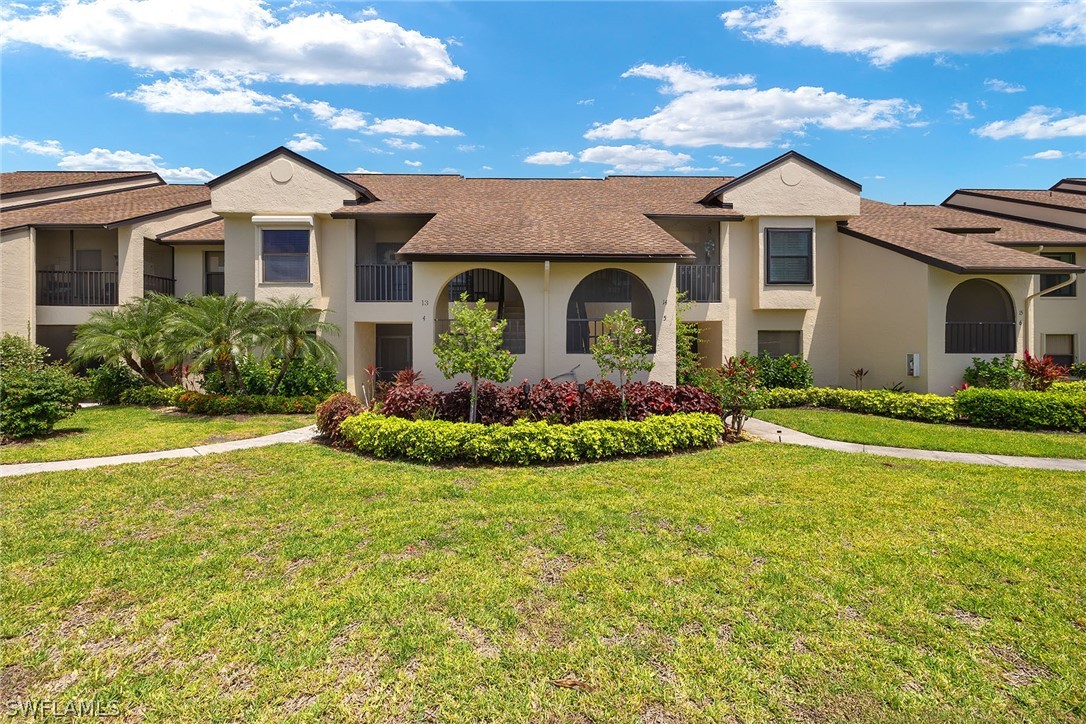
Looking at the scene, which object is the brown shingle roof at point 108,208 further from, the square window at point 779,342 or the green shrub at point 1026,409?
the green shrub at point 1026,409

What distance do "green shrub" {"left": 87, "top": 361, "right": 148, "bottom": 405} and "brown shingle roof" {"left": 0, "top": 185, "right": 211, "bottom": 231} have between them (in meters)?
4.85

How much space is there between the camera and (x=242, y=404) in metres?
13.8

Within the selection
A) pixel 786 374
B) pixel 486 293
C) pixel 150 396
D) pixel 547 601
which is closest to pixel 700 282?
pixel 786 374

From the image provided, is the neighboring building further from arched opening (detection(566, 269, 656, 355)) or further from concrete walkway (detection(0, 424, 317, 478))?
concrete walkway (detection(0, 424, 317, 478))

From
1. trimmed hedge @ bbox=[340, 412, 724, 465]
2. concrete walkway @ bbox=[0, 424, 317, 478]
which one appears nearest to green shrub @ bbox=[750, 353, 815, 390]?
trimmed hedge @ bbox=[340, 412, 724, 465]

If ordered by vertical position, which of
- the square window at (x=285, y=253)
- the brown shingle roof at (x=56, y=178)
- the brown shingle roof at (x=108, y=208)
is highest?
the brown shingle roof at (x=56, y=178)

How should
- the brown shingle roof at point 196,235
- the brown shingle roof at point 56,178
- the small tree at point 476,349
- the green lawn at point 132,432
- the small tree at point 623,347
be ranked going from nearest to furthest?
the green lawn at point 132,432
the small tree at point 476,349
the small tree at point 623,347
the brown shingle roof at point 196,235
the brown shingle roof at point 56,178

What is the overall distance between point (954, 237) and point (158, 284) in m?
27.2

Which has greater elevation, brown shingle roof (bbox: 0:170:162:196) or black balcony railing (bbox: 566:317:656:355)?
brown shingle roof (bbox: 0:170:162:196)

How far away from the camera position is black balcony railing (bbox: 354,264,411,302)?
15.3 meters

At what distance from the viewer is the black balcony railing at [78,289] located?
17453mm

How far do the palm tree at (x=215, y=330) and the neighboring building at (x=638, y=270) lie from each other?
67.2 inches

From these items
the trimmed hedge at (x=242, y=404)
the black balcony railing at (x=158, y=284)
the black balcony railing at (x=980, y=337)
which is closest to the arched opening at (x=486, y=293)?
the trimmed hedge at (x=242, y=404)

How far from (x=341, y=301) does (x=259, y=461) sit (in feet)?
26.2
